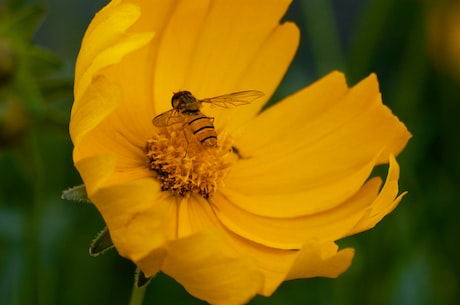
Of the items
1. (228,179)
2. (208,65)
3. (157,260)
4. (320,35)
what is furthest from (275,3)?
(320,35)

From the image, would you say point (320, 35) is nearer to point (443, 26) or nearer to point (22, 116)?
point (443, 26)

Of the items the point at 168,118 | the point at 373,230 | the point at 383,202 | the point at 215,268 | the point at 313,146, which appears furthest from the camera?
the point at 373,230

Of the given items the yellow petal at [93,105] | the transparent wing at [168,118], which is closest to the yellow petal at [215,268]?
the yellow petal at [93,105]

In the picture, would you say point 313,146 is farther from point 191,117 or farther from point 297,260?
point 297,260

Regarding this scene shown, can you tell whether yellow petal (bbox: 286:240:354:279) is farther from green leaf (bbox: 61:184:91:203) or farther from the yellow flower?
green leaf (bbox: 61:184:91:203)

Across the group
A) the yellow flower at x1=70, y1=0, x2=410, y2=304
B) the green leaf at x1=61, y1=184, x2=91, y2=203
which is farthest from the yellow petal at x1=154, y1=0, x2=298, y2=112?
the green leaf at x1=61, y1=184, x2=91, y2=203

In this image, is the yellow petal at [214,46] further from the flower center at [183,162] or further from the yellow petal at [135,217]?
the yellow petal at [135,217]

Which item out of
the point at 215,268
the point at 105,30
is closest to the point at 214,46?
the point at 105,30
